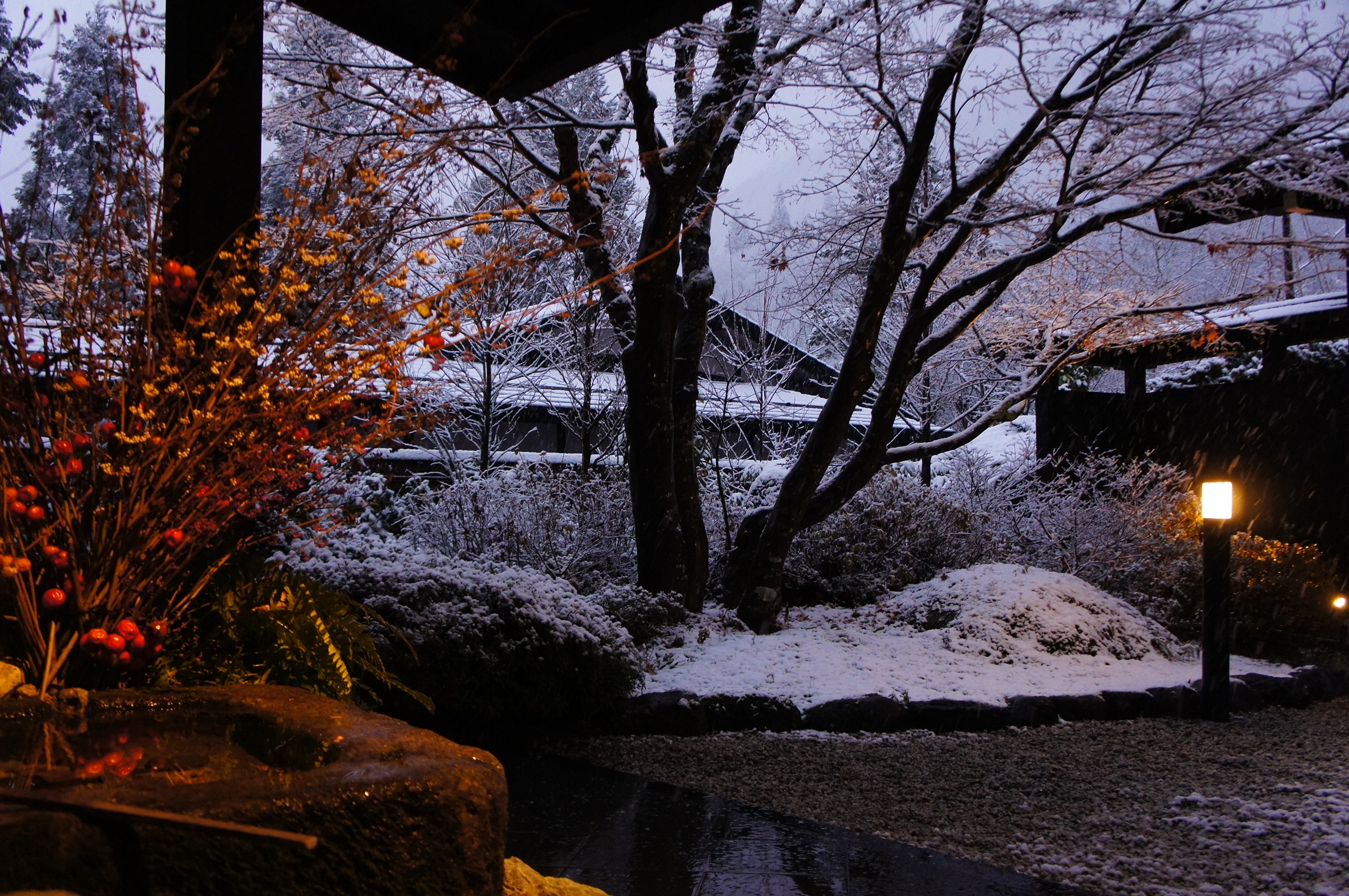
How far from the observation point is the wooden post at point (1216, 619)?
4.91 metres

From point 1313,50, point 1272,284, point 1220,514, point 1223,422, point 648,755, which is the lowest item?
point 648,755

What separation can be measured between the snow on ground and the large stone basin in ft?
10.4

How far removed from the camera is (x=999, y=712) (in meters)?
4.73

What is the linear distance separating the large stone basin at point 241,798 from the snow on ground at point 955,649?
10.4 feet

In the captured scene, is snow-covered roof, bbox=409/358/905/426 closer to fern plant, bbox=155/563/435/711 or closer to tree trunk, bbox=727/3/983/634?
tree trunk, bbox=727/3/983/634

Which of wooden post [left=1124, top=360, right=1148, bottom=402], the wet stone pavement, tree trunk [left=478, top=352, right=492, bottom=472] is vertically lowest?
the wet stone pavement

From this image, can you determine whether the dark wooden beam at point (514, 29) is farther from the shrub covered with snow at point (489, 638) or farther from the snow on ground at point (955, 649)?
the snow on ground at point (955, 649)

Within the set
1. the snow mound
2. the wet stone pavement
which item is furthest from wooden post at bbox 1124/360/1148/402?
the wet stone pavement

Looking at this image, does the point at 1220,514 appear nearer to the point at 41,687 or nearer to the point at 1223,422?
the point at 41,687

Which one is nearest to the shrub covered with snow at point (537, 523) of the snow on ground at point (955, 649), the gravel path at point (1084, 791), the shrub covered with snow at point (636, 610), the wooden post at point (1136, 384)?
the shrub covered with snow at point (636, 610)

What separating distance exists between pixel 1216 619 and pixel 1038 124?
365 cm

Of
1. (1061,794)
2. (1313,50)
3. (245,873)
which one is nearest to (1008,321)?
(1313,50)

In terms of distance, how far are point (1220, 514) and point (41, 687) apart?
5.58m

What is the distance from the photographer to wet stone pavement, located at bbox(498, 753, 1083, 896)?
102 inches
